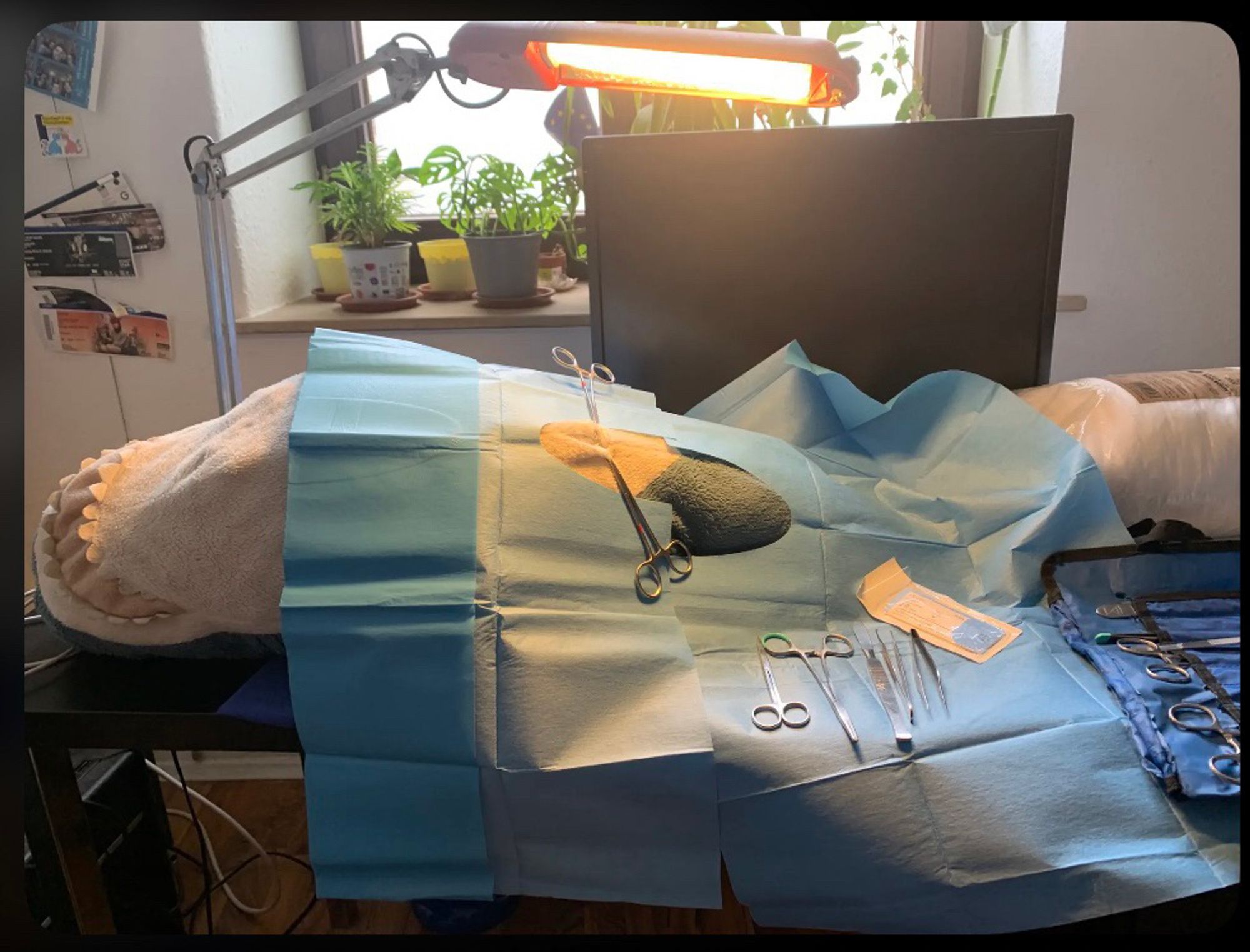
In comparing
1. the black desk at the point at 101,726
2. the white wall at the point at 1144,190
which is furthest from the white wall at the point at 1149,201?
the black desk at the point at 101,726

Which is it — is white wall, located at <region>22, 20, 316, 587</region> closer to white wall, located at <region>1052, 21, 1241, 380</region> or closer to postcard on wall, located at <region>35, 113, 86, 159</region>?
postcard on wall, located at <region>35, 113, 86, 159</region>

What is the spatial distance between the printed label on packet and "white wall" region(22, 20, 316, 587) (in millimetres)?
1123

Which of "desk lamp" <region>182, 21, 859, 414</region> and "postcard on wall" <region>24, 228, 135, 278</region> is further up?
"desk lamp" <region>182, 21, 859, 414</region>

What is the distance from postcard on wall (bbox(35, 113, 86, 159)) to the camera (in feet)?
4.46

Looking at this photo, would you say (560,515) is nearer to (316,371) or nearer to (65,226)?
(316,371)

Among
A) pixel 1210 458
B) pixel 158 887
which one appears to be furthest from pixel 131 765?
pixel 1210 458

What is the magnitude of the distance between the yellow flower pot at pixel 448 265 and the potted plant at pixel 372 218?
0.07 meters

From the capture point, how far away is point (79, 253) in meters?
1.44

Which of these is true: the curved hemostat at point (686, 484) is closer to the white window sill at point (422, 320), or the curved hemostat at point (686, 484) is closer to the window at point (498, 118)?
the white window sill at point (422, 320)

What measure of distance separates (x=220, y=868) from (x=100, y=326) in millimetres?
879

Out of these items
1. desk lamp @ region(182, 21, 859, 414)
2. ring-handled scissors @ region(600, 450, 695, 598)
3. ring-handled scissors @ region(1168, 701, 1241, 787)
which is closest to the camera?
ring-handled scissors @ region(1168, 701, 1241, 787)

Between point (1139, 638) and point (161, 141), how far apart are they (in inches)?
57.5

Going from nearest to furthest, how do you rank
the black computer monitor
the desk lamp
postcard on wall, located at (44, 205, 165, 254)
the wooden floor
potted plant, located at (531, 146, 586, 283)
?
the desk lamp → the black computer monitor → the wooden floor → postcard on wall, located at (44, 205, 165, 254) → potted plant, located at (531, 146, 586, 283)

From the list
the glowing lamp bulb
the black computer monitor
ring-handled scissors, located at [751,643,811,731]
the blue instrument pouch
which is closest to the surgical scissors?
the blue instrument pouch
